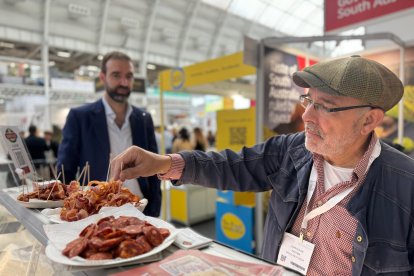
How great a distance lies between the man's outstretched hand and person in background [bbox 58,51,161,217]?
38.5 inches

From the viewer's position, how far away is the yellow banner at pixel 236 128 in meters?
4.40

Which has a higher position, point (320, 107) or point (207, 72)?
point (207, 72)

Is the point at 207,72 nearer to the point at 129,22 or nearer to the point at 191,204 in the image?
the point at 191,204

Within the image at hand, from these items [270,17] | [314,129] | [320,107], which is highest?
[270,17]

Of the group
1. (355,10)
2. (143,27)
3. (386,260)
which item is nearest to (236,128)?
(355,10)

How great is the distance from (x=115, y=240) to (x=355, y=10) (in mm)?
3691

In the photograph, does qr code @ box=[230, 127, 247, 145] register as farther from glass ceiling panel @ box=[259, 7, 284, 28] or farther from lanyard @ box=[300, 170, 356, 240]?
glass ceiling panel @ box=[259, 7, 284, 28]

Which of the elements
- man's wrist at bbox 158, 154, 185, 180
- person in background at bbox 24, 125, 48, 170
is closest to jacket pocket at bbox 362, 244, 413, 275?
man's wrist at bbox 158, 154, 185, 180

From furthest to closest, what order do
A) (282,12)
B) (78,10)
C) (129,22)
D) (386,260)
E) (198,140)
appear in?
(282,12), (129,22), (78,10), (198,140), (386,260)

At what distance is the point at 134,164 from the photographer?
1.48 meters

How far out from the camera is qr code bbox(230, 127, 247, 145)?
4.49 metres

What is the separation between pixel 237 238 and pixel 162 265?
13.6 ft

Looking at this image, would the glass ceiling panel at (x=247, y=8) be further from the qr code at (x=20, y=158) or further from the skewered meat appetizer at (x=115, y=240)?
the skewered meat appetizer at (x=115, y=240)

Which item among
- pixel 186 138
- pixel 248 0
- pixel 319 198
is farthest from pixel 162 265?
pixel 248 0
